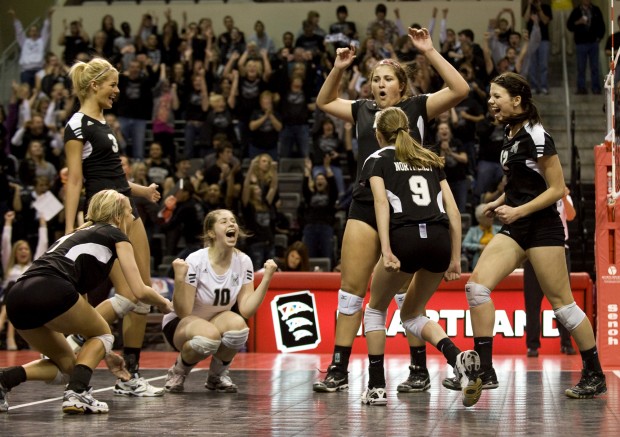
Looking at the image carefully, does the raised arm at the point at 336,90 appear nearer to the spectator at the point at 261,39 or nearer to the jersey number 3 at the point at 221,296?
the jersey number 3 at the point at 221,296

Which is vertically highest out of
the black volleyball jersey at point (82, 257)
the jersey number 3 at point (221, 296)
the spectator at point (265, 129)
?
the spectator at point (265, 129)

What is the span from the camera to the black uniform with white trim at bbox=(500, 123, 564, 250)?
285 inches

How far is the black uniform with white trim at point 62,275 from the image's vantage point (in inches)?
251

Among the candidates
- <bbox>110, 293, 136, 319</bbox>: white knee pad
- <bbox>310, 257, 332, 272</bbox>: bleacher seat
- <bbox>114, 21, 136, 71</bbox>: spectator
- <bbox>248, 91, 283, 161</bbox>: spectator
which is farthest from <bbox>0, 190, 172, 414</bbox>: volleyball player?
<bbox>114, 21, 136, 71</bbox>: spectator

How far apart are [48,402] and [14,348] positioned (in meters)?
6.20

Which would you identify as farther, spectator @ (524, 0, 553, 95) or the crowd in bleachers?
spectator @ (524, 0, 553, 95)

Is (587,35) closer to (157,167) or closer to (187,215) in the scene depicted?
(157,167)

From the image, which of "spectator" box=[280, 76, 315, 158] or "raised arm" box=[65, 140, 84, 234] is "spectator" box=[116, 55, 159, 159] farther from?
"raised arm" box=[65, 140, 84, 234]

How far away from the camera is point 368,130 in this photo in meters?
7.39

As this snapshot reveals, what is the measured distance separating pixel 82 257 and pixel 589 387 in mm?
3321

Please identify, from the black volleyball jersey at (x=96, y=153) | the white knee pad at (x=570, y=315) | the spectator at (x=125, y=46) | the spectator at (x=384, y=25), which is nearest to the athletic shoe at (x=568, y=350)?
the white knee pad at (x=570, y=315)

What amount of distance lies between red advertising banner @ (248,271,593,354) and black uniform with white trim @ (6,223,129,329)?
5.71 meters

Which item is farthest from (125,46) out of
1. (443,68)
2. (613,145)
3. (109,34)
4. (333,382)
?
(443,68)

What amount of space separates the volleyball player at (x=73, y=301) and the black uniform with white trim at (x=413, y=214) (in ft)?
4.83
